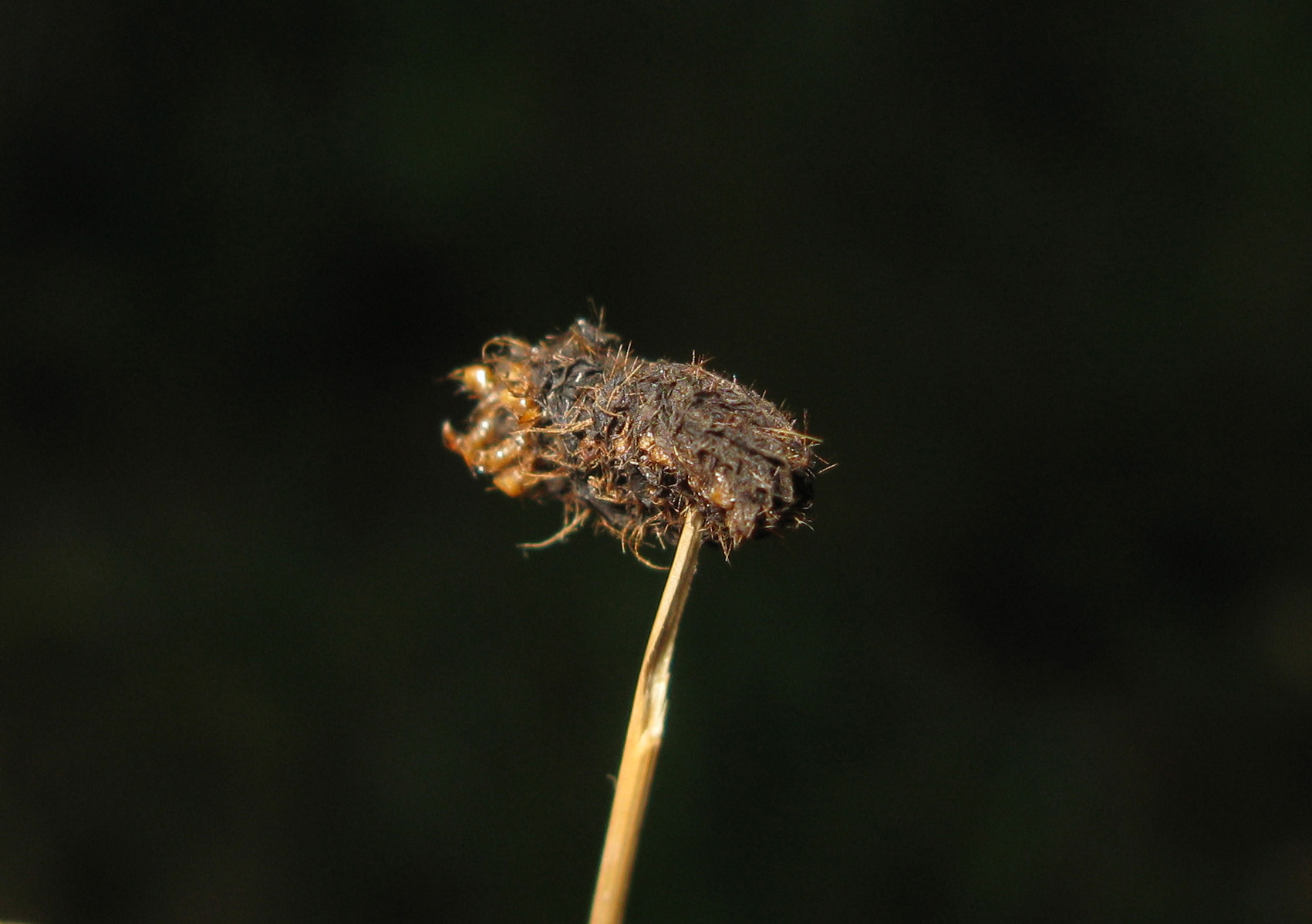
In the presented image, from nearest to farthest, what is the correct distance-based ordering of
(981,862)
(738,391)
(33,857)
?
(738,391) < (33,857) < (981,862)

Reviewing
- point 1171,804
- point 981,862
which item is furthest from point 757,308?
point 1171,804

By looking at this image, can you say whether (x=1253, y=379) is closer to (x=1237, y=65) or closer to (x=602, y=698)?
(x=1237, y=65)

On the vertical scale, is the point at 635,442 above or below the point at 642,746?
above

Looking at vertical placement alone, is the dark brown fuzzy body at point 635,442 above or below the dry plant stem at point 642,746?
above
